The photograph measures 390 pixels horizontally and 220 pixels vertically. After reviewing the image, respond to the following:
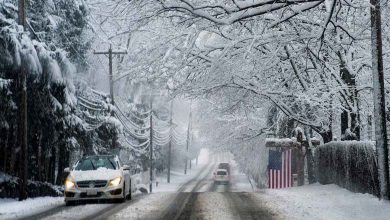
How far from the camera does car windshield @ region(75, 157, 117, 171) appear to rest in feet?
52.5

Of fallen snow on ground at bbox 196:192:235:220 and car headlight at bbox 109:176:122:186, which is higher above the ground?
car headlight at bbox 109:176:122:186

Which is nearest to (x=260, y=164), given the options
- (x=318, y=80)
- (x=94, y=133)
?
(x=94, y=133)

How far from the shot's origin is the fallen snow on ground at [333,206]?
1122 centimetres

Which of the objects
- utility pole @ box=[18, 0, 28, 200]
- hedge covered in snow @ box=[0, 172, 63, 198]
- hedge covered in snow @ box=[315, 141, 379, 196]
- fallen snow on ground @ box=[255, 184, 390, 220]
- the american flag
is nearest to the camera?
fallen snow on ground @ box=[255, 184, 390, 220]

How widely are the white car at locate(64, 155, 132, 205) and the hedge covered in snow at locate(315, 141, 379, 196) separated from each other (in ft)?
22.6

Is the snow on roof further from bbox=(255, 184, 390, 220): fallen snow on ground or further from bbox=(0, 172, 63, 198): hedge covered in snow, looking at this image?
bbox=(0, 172, 63, 198): hedge covered in snow

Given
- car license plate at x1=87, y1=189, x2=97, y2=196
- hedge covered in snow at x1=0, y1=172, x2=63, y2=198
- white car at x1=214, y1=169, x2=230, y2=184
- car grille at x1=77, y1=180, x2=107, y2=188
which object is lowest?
white car at x1=214, y1=169, x2=230, y2=184

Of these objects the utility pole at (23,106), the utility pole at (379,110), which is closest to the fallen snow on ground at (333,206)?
the utility pole at (379,110)

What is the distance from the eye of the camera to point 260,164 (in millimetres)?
44156

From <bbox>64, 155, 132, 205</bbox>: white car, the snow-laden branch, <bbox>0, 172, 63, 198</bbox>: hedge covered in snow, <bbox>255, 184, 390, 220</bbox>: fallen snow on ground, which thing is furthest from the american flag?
the snow-laden branch

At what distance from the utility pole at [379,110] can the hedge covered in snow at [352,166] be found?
3.13 ft

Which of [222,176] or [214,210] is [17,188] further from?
[222,176]

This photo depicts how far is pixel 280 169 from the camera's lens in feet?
86.4

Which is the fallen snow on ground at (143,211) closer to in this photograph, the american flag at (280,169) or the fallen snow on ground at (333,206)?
the fallen snow on ground at (333,206)
